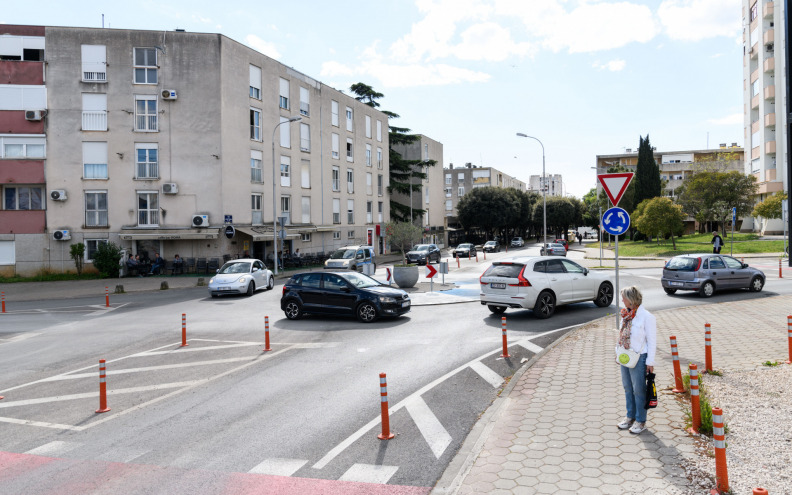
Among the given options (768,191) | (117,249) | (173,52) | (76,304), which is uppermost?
(173,52)

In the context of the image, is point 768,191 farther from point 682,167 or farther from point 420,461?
point 420,461

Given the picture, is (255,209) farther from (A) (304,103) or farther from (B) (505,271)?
(B) (505,271)

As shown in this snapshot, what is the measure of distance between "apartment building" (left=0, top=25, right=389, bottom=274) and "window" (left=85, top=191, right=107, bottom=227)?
62 millimetres

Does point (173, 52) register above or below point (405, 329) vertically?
above

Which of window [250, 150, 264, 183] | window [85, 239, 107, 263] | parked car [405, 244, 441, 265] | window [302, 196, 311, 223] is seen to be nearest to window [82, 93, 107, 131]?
window [85, 239, 107, 263]

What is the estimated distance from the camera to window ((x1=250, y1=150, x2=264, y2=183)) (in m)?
37.3

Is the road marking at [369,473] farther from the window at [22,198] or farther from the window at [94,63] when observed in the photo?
the window at [94,63]

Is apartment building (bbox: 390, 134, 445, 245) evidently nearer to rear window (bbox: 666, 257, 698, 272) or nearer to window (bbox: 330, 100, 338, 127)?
window (bbox: 330, 100, 338, 127)

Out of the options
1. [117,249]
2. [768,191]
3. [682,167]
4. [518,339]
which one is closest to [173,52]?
[117,249]

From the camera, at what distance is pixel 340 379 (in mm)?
9234

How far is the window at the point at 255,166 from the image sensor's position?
37266 millimetres

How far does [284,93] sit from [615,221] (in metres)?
34.9

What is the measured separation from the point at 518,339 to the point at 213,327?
28.2 feet

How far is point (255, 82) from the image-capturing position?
3784cm
